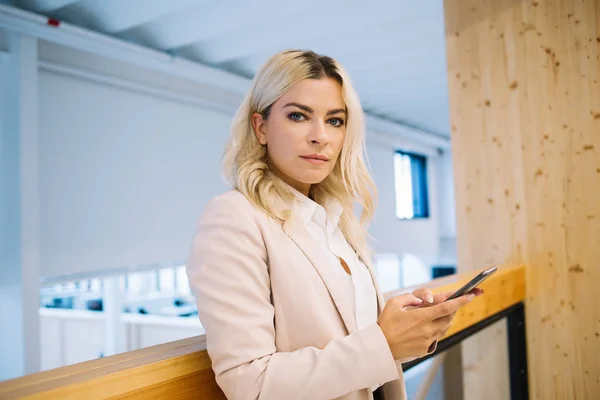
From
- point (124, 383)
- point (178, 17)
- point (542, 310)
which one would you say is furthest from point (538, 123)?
point (178, 17)

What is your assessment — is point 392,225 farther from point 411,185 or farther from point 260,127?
point 260,127

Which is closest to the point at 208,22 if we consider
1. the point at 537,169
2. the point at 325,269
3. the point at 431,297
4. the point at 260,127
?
the point at 537,169

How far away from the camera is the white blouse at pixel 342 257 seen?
3.45 ft

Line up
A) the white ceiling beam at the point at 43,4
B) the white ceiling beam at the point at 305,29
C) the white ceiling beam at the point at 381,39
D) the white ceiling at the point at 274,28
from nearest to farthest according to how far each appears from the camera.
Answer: the white ceiling beam at the point at 43,4, the white ceiling at the point at 274,28, the white ceiling beam at the point at 305,29, the white ceiling beam at the point at 381,39

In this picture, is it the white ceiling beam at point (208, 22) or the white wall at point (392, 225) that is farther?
the white wall at point (392, 225)

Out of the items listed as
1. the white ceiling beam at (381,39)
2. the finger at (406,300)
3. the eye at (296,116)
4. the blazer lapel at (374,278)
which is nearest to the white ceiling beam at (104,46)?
the white ceiling beam at (381,39)

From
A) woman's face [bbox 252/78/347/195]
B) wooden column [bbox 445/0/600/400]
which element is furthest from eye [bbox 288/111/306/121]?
wooden column [bbox 445/0/600/400]

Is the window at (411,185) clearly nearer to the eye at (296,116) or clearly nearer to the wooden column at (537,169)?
the wooden column at (537,169)

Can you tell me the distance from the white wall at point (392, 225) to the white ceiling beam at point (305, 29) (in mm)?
3892

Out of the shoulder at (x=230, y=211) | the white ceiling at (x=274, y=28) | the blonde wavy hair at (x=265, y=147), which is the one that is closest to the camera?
the shoulder at (x=230, y=211)

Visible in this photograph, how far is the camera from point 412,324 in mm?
910

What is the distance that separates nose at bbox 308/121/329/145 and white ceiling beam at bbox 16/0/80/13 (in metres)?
3.21

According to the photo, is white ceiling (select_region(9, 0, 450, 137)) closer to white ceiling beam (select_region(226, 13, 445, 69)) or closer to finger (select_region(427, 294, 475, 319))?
white ceiling beam (select_region(226, 13, 445, 69))

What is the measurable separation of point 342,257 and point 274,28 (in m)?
3.56
